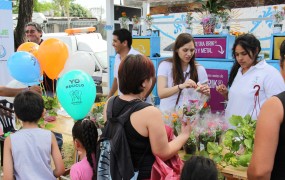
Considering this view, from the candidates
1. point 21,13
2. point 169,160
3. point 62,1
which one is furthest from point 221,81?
point 62,1

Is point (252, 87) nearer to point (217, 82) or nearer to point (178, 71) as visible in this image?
point (178, 71)

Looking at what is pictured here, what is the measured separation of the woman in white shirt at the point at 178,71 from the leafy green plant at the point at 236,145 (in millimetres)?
883

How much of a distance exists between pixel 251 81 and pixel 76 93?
144 cm

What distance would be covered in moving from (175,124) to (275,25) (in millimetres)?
2732

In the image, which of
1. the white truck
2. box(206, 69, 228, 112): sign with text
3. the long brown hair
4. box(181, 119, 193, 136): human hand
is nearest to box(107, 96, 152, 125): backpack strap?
box(181, 119, 193, 136): human hand

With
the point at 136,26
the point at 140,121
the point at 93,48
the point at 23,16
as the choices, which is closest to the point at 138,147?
the point at 140,121

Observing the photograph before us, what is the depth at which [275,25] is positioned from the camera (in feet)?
13.7

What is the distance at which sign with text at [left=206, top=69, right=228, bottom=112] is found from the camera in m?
4.46

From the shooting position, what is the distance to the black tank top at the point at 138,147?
1.61m

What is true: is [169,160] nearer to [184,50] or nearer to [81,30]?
[184,50]

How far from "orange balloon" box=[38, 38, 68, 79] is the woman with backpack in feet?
5.84

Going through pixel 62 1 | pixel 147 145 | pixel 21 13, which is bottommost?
pixel 147 145

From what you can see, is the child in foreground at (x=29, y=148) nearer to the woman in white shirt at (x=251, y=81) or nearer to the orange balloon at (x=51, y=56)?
the orange balloon at (x=51, y=56)

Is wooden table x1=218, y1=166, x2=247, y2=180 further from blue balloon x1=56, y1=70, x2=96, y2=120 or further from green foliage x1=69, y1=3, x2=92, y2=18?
green foliage x1=69, y1=3, x2=92, y2=18
